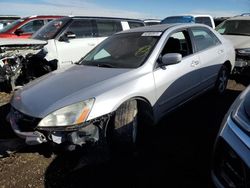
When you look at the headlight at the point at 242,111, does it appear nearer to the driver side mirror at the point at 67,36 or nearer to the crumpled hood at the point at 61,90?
the crumpled hood at the point at 61,90

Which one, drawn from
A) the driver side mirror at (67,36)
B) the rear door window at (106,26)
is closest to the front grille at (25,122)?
the driver side mirror at (67,36)

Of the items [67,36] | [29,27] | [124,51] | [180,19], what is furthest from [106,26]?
[180,19]

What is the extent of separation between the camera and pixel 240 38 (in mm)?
8008

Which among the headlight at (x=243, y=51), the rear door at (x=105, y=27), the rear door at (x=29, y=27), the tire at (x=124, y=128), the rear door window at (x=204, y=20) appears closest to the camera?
the tire at (x=124, y=128)

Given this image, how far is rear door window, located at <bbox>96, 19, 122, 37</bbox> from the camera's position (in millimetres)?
8227

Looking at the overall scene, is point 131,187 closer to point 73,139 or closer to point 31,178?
point 73,139

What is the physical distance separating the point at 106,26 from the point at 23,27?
3.34m

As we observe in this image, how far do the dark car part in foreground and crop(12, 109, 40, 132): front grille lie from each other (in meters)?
3.26

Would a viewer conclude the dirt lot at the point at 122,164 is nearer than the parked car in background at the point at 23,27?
Yes

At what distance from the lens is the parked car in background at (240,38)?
23.3 ft

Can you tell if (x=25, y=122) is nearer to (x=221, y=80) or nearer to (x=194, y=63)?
(x=194, y=63)

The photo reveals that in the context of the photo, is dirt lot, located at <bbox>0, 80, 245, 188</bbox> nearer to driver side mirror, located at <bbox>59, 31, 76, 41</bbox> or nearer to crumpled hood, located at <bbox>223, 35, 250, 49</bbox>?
driver side mirror, located at <bbox>59, 31, 76, 41</bbox>

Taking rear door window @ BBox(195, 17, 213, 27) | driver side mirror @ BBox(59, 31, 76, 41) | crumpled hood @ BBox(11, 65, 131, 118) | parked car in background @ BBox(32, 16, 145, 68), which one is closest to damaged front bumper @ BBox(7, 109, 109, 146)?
crumpled hood @ BBox(11, 65, 131, 118)

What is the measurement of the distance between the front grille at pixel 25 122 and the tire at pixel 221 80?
3669 mm
